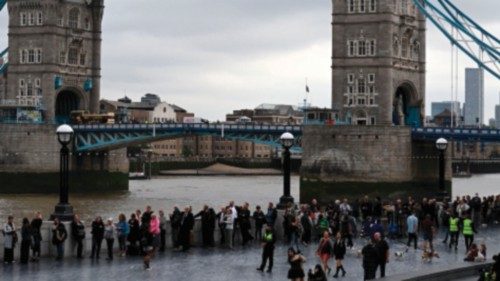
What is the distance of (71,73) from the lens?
96812 millimetres

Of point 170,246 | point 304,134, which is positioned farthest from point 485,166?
point 170,246

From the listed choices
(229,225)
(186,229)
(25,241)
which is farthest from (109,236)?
(229,225)

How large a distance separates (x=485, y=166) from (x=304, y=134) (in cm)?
12195

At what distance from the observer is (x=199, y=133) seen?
3445 inches

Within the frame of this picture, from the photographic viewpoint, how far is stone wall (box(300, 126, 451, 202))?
74.6m

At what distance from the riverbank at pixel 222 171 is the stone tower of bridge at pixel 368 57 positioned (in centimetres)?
7333

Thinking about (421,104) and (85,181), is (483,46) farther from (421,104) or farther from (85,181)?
(85,181)

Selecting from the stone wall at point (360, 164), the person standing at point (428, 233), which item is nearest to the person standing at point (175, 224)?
the person standing at point (428, 233)

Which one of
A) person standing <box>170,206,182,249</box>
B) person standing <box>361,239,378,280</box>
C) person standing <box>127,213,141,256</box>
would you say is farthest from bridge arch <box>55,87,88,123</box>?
person standing <box>361,239,378,280</box>

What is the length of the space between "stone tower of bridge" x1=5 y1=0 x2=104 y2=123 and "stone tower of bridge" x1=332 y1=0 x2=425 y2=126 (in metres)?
24.9

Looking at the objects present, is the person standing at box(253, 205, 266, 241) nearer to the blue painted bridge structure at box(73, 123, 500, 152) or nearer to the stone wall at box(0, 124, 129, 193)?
the blue painted bridge structure at box(73, 123, 500, 152)

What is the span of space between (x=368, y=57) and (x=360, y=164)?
8965 mm

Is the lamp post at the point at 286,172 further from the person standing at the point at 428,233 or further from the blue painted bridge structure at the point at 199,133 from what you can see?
the blue painted bridge structure at the point at 199,133

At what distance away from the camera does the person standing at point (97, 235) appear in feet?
103
